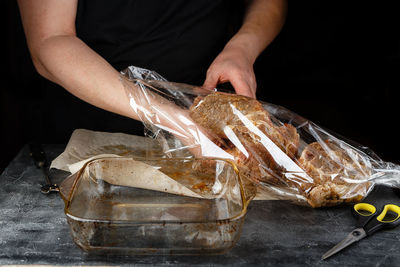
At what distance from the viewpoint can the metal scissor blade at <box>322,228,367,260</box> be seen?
728 millimetres

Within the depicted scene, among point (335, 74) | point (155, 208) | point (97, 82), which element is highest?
point (97, 82)

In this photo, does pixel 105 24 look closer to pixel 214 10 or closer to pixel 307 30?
pixel 214 10

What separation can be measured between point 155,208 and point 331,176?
362 mm

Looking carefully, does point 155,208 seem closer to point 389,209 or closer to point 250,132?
point 250,132

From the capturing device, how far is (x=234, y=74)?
1.09 m

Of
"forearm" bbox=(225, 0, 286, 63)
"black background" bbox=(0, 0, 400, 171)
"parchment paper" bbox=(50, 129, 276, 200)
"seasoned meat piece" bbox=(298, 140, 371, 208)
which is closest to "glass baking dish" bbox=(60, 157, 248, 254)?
"parchment paper" bbox=(50, 129, 276, 200)

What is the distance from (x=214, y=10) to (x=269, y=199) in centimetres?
69

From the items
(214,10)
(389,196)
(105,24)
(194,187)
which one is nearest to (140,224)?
(194,187)

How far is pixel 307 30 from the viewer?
1876mm

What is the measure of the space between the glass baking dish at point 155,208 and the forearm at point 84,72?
0.63ft

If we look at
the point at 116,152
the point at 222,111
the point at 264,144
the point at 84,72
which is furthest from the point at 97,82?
the point at 264,144

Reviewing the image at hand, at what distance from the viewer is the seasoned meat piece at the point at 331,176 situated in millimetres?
840

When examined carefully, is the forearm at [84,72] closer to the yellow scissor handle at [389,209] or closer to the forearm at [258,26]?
the forearm at [258,26]

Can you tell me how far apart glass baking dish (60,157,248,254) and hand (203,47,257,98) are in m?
0.29
